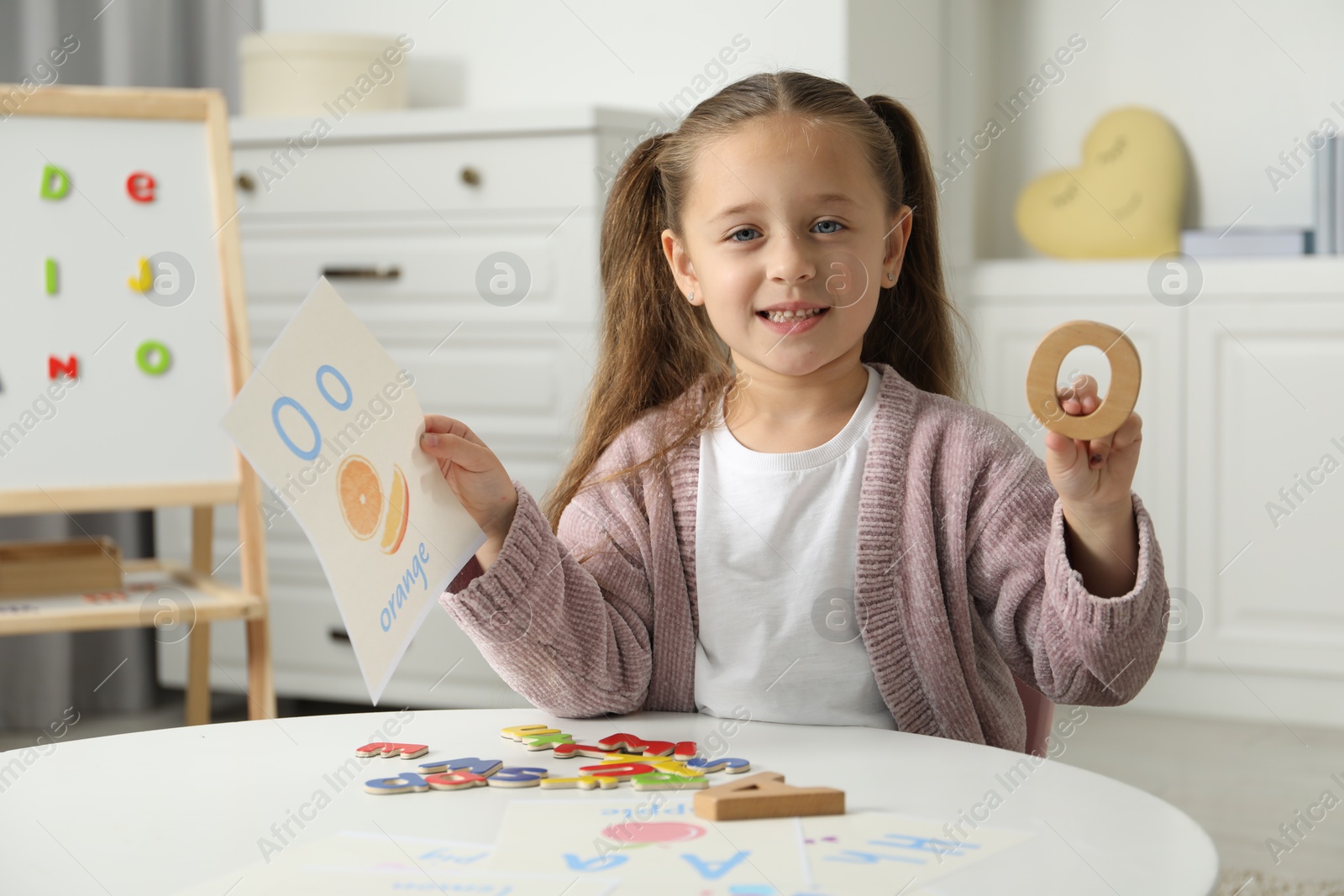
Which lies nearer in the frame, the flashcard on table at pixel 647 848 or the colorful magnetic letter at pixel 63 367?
the flashcard on table at pixel 647 848

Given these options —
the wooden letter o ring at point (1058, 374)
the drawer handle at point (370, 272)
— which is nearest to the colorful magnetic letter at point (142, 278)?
the drawer handle at point (370, 272)

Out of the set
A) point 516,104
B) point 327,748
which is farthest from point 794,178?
point 516,104

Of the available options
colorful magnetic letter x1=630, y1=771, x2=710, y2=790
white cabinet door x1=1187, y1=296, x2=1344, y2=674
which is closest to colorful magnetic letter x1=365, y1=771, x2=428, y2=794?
colorful magnetic letter x1=630, y1=771, x2=710, y2=790

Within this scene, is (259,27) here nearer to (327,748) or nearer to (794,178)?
(794,178)

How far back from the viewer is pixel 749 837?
0.60m

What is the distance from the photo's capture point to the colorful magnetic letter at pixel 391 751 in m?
0.73

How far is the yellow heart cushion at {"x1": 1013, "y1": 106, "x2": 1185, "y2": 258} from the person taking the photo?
8.00ft

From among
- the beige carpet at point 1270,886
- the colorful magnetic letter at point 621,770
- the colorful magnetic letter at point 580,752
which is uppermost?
the colorful magnetic letter at point 621,770

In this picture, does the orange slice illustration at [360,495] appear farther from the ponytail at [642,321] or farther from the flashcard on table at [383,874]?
the ponytail at [642,321]

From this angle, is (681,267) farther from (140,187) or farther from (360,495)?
(140,187)

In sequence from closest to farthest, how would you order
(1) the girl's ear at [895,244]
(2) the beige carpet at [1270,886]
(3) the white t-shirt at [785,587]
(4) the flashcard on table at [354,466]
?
(4) the flashcard on table at [354,466]
(3) the white t-shirt at [785,587]
(1) the girl's ear at [895,244]
(2) the beige carpet at [1270,886]

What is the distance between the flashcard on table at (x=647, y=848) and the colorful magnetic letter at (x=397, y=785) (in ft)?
0.18

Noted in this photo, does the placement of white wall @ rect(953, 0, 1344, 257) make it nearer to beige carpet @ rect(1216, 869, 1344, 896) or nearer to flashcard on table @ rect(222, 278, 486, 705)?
beige carpet @ rect(1216, 869, 1344, 896)

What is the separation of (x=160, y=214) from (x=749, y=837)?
1.56 metres
